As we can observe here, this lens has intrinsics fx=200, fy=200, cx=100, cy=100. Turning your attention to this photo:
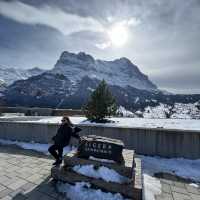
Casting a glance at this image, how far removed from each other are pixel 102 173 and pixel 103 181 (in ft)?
0.57

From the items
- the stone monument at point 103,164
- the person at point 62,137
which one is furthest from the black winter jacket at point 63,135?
the stone monument at point 103,164

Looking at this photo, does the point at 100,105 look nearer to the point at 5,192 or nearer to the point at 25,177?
the point at 25,177

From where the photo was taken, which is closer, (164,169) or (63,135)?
(63,135)

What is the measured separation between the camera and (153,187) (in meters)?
4.79

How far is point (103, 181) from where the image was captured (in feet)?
14.3

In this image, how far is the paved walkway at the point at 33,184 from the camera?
4.27m

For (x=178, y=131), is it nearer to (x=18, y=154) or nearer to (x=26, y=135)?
(x=18, y=154)

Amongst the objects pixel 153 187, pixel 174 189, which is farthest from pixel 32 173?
pixel 174 189

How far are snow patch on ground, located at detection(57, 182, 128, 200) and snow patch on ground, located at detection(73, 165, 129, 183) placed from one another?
0.84 feet

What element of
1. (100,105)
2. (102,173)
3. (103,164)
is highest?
(100,105)

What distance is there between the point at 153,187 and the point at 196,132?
279 cm

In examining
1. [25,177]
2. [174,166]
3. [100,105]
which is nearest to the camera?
[25,177]

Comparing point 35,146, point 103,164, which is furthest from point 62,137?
point 35,146

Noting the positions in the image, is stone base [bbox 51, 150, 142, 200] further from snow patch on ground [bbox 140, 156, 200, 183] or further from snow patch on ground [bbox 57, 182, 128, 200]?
snow patch on ground [bbox 140, 156, 200, 183]
